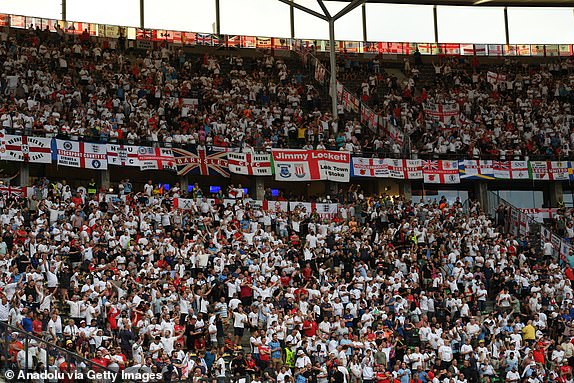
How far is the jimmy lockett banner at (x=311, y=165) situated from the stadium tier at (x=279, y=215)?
0.07 m

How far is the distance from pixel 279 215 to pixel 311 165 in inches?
189

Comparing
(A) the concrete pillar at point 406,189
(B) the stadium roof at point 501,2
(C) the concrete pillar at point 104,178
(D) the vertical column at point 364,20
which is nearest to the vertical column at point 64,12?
(C) the concrete pillar at point 104,178

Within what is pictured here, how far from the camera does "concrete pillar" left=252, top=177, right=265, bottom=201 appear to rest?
125 ft

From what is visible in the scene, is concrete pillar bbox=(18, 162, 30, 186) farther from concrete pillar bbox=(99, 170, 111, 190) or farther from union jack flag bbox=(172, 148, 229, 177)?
union jack flag bbox=(172, 148, 229, 177)

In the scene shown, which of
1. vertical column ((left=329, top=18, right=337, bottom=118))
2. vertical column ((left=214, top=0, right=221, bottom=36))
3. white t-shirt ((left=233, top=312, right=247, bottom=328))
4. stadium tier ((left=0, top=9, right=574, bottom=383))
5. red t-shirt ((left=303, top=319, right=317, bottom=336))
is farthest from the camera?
vertical column ((left=214, top=0, right=221, bottom=36))

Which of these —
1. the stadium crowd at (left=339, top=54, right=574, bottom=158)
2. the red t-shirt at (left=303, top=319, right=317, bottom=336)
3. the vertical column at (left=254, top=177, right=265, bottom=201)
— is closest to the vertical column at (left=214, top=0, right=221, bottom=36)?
the stadium crowd at (left=339, top=54, right=574, bottom=158)

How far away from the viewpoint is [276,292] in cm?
2820

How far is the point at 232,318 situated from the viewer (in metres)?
26.9

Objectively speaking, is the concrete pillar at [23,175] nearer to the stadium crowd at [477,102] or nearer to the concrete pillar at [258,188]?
the concrete pillar at [258,188]

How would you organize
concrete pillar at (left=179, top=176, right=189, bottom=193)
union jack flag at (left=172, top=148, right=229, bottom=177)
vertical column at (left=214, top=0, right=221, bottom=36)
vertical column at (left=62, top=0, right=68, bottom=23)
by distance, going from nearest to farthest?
union jack flag at (left=172, top=148, right=229, bottom=177) < concrete pillar at (left=179, top=176, right=189, bottom=193) < vertical column at (left=62, top=0, right=68, bottom=23) < vertical column at (left=214, top=0, right=221, bottom=36)

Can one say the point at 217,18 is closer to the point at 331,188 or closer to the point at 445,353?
the point at 331,188

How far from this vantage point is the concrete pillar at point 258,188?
3812 cm

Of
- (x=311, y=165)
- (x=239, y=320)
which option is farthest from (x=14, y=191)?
(x=311, y=165)

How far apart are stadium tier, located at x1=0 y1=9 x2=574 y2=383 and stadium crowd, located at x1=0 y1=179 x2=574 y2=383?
66 mm
